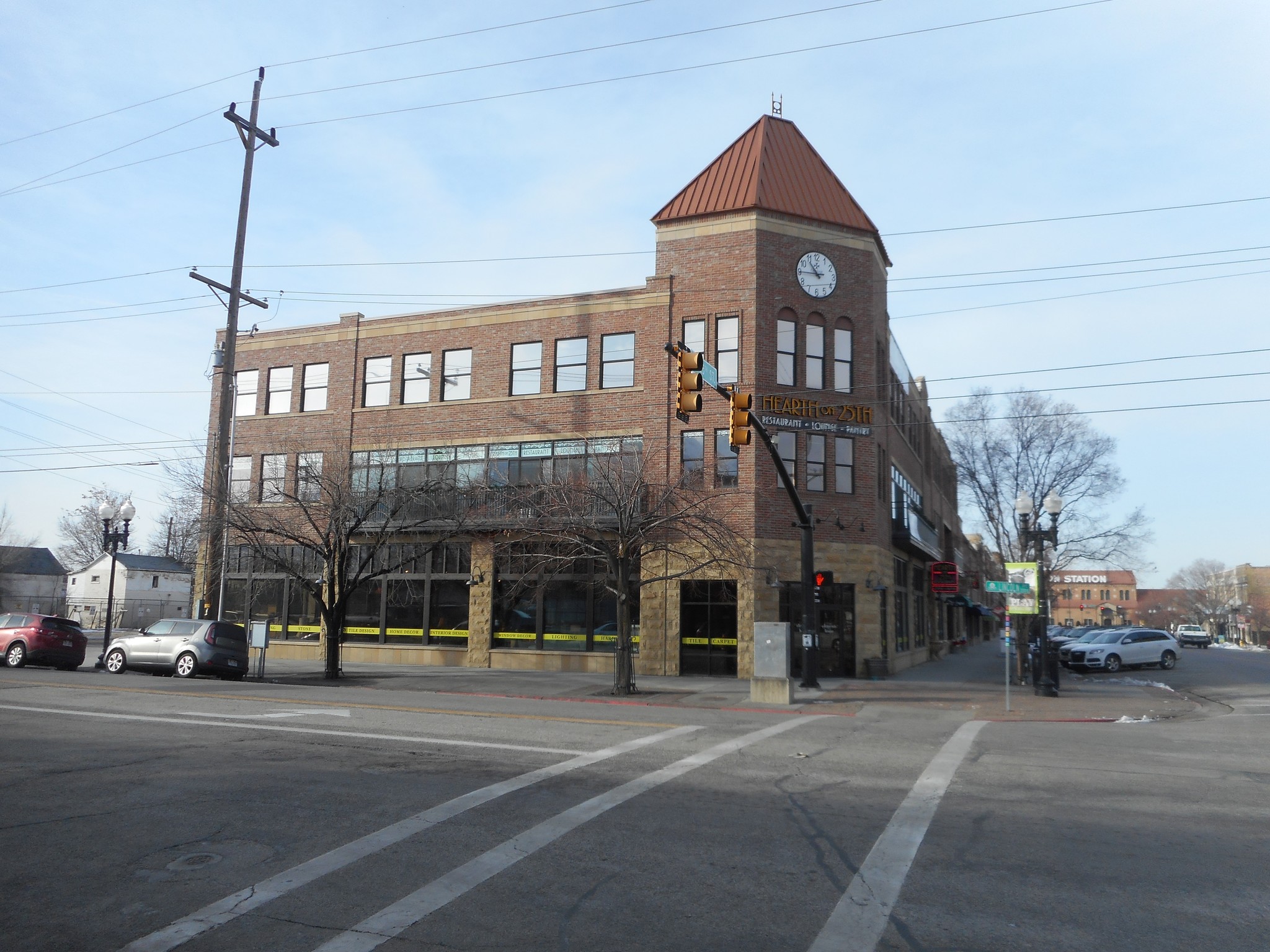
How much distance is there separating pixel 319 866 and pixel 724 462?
2074 centimetres

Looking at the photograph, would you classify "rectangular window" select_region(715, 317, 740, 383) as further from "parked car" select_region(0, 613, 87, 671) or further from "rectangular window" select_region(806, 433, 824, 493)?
"parked car" select_region(0, 613, 87, 671)

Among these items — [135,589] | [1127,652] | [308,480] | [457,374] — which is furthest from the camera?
[135,589]

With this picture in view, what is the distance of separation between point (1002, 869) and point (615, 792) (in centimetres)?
373

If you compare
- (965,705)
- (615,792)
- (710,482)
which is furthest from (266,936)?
(710,482)

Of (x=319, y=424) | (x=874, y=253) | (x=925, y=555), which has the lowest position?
(x=925, y=555)

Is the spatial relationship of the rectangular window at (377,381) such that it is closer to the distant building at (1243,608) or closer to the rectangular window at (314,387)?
the rectangular window at (314,387)

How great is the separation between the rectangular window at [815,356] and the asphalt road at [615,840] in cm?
1515

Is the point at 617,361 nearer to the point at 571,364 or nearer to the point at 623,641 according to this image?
the point at 571,364

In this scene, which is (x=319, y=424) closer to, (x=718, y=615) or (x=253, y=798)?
(x=718, y=615)

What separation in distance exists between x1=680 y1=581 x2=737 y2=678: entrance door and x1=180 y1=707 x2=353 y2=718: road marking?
39.6 ft

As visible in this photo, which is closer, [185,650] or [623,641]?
[623,641]

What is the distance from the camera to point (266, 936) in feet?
17.0

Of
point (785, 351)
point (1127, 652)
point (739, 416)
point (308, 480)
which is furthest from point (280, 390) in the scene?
point (1127, 652)

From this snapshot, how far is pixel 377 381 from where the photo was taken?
31844mm
